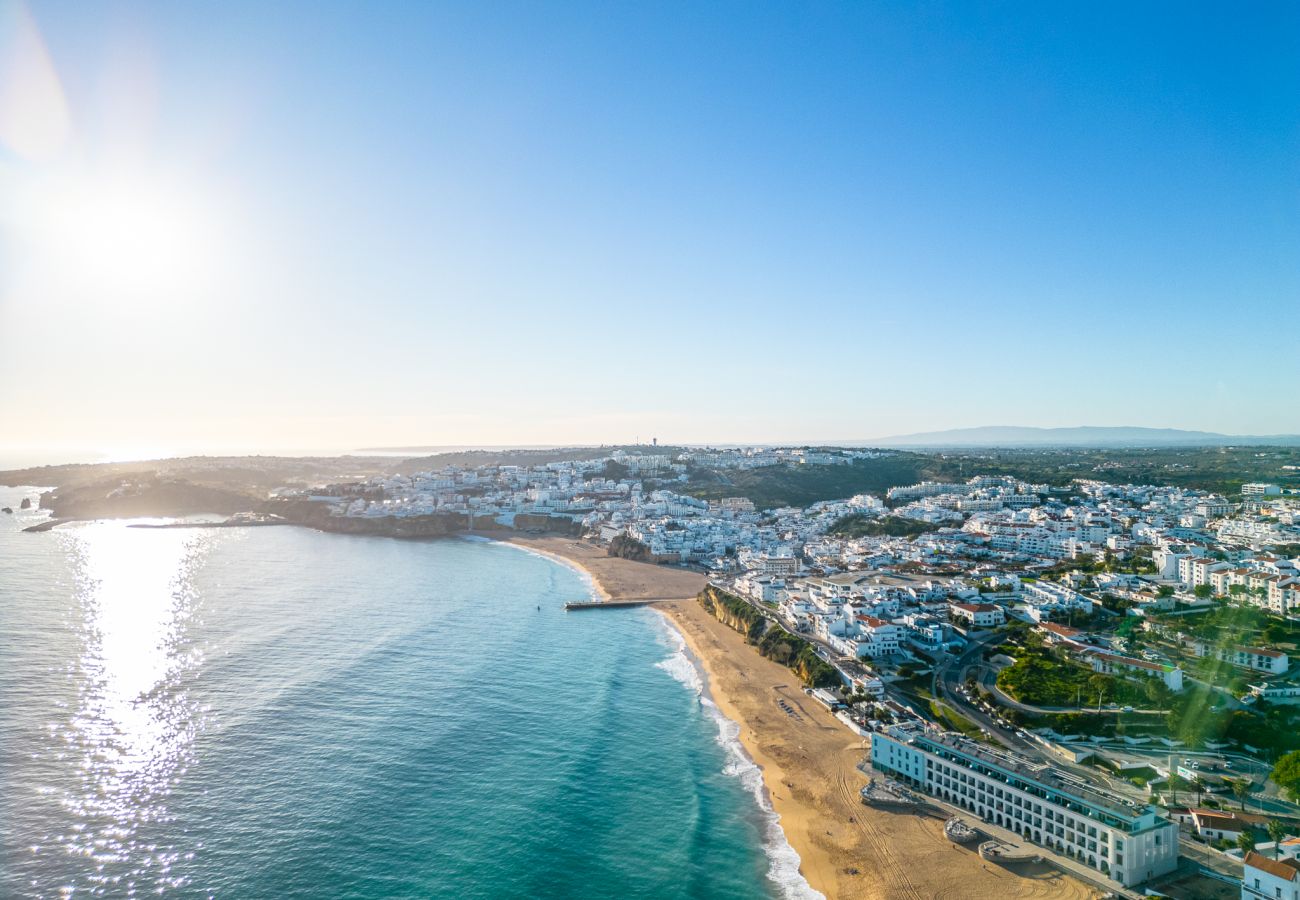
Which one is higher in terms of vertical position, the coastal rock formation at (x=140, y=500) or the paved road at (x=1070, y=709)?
the coastal rock formation at (x=140, y=500)

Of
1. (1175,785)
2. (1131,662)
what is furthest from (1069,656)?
(1175,785)

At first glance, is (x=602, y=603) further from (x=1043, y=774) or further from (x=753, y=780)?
(x=1043, y=774)

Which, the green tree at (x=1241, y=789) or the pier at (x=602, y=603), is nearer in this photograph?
the green tree at (x=1241, y=789)

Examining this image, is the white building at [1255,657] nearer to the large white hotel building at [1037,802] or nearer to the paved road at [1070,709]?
the paved road at [1070,709]

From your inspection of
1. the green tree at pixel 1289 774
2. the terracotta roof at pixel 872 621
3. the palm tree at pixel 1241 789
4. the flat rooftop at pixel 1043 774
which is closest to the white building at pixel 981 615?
the terracotta roof at pixel 872 621

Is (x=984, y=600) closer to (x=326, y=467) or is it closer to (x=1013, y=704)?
(x=1013, y=704)

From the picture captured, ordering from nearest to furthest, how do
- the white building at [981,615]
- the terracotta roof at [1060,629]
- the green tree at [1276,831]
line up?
the green tree at [1276,831] → the terracotta roof at [1060,629] → the white building at [981,615]
